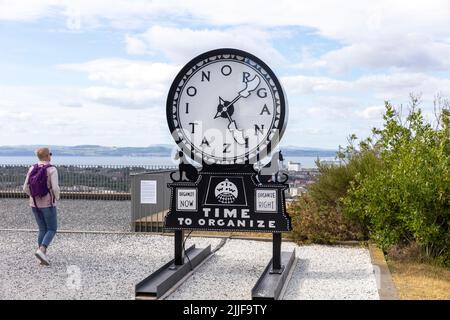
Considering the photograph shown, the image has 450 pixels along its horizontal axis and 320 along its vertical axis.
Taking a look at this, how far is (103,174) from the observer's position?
23.2 metres

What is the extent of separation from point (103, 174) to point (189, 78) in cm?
1470

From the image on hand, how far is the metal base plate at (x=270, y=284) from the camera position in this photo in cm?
749

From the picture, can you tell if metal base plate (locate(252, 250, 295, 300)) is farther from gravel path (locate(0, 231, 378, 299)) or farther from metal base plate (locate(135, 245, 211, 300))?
metal base plate (locate(135, 245, 211, 300))

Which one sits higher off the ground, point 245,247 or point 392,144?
point 392,144

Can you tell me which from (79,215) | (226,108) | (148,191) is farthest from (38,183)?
(79,215)

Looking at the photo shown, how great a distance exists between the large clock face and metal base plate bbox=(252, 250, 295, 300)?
164 centimetres

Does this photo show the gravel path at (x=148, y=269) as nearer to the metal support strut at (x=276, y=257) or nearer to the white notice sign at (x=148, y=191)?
the metal support strut at (x=276, y=257)

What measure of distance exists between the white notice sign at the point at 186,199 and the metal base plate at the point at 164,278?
2.75 feet

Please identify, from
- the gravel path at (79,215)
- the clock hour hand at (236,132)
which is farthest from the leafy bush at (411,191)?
the gravel path at (79,215)

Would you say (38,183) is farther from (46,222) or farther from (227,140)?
(227,140)

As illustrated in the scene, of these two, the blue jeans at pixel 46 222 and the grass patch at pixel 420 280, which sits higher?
the blue jeans at pixel 46 222

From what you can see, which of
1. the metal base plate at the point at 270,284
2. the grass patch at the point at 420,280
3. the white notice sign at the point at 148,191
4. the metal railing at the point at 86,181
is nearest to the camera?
the metal base plate at the point at 270,284
